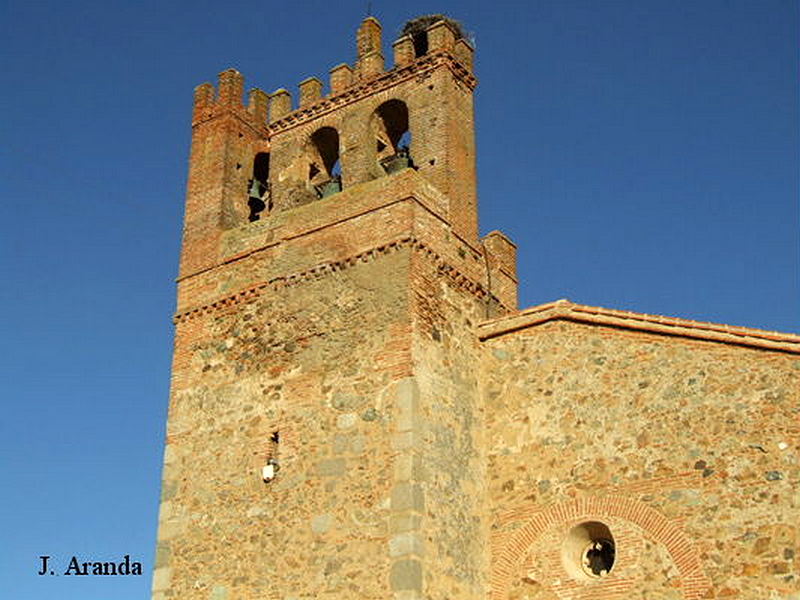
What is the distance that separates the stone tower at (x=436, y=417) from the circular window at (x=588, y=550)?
0.09ft

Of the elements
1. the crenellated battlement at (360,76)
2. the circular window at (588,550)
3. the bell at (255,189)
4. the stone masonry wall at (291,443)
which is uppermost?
the crenellated battlement at (360,76)

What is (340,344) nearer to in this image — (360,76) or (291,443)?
(291,443)

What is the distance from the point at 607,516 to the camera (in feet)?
43.8

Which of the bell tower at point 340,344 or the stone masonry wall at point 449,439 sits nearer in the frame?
the stone masonry wall at point 449,439

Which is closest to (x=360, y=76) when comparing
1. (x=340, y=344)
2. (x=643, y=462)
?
(x=340, y=344)

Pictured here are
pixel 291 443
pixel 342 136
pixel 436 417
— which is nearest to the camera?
pixel 436 417

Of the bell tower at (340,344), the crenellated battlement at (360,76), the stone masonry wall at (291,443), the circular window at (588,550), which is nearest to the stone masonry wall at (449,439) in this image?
the bell tower at (340,344)

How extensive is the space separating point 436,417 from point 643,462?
2577 mm

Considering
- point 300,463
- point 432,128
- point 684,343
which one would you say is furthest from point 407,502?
point 432,128

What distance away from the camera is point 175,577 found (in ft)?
47.6

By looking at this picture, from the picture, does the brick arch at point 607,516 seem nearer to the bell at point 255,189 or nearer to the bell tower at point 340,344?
the bell tower at point 340,344

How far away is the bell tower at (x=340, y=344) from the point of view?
1345 cm

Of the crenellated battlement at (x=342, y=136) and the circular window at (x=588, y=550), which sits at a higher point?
the crenellated battlement at (x=342, y=136)

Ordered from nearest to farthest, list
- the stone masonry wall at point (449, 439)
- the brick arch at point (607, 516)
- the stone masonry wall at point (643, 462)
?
the stone masonry wall at point (643, 462) → the brick arch at point (607, 516) → the stone masonry wall at point (449, 439)
